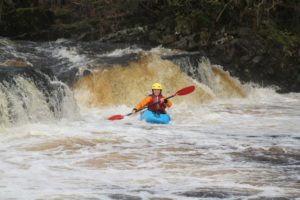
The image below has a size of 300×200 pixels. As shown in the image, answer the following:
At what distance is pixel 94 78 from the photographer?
1270 centimetres

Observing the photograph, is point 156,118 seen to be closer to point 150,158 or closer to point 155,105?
point 155,105

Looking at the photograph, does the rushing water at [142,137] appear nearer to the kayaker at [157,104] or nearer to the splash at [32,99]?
the splash at [32,99]

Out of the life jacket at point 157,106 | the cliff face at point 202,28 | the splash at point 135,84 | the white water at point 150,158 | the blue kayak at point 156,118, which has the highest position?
the cliff face at point 202,28

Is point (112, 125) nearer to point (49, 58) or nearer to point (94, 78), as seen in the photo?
point (94, 78)

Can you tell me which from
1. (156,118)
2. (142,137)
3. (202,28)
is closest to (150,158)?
(142,137)

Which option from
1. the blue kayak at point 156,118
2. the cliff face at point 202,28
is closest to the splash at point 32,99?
the blue kayak at point 156,118

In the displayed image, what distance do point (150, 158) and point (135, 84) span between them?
564 cm

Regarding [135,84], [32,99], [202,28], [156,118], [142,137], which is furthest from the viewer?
[202,28]

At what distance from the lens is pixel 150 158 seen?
7.46m

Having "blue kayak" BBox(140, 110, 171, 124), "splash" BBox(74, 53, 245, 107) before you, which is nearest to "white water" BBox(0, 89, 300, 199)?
"blue kayak" BBox(140, 110, 171, 124)

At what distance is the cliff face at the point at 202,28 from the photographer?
15.6m

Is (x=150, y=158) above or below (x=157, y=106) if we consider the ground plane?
below

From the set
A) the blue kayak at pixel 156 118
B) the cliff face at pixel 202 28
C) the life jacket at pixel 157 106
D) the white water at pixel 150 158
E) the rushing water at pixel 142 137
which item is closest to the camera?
the white water at pixel 150 158

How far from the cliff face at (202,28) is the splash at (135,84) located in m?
1.48
